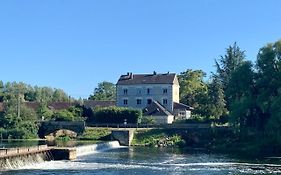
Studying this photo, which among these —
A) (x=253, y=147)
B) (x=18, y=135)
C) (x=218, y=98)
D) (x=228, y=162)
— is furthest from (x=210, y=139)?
(x=18, y=135)

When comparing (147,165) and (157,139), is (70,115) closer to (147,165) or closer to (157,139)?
(157,139)

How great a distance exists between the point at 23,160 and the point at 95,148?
18916 mm

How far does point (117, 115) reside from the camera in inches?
3647

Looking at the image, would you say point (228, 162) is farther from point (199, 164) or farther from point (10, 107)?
point (10, 107)

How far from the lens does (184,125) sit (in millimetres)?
83000

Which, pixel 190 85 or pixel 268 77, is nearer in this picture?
pixel 268 77

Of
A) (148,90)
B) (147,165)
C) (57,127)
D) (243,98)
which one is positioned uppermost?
(148,90)

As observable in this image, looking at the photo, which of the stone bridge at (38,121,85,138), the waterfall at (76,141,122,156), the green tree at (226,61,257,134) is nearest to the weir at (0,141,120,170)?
the waterfall at (76,141,122,156)

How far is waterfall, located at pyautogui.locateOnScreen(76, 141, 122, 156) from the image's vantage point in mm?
60938

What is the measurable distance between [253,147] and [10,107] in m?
48.2

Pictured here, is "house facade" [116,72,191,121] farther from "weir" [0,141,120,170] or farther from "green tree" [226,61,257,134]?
"weir" [0,141,120,170]

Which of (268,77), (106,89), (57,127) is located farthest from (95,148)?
(106,89)

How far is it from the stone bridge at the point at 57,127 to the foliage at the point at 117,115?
4964 mm

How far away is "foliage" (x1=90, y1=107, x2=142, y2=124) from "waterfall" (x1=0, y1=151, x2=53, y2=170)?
38.5m
